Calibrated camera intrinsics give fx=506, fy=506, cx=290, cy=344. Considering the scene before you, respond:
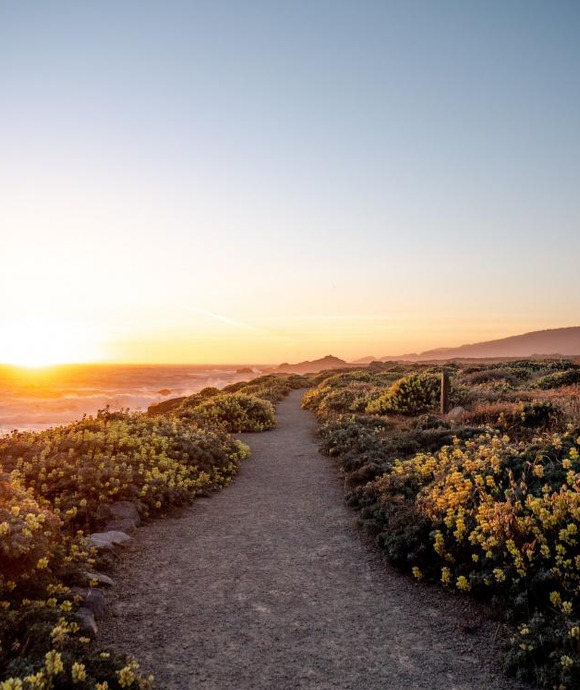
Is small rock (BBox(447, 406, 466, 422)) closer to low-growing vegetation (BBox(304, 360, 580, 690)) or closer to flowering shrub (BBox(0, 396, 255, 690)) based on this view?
low-growing vegetation (BBox(304, 360, 580, 690))

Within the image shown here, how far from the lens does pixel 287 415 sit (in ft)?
80.9

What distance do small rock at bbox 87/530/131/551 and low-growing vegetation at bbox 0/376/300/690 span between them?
23 cm

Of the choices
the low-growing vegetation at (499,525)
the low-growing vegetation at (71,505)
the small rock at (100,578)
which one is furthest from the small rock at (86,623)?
the low-growing vegetation at (499,525)

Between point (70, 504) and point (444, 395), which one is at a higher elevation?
point (444, 395)

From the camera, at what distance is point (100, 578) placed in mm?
6449

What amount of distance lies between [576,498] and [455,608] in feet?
6.30

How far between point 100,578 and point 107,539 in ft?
4.34

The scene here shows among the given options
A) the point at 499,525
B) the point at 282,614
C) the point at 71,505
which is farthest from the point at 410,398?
the point at 282,614

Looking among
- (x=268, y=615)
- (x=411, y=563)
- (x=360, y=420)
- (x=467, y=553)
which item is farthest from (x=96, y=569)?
(x=360, y=420)

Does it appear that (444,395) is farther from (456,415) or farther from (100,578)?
(100,578)

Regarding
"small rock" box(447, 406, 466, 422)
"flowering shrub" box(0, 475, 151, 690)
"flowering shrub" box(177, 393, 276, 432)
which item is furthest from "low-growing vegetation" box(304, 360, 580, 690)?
"flowering shrub" box(177, 393, 276, 432)

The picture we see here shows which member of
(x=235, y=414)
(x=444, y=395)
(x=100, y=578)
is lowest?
(x=100, y=578)

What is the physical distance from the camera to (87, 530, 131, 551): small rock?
740 centimetres

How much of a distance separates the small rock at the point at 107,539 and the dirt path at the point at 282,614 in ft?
0.92
